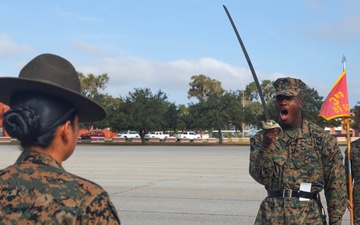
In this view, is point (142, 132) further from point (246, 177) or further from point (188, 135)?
point (246, 177)

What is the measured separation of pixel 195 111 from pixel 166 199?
55057mm

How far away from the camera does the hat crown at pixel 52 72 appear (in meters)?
2.16

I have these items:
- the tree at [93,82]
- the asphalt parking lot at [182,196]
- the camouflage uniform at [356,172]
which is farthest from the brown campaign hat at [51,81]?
the tree at [93,82]

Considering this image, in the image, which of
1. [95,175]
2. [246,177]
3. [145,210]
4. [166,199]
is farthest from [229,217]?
[95,175]

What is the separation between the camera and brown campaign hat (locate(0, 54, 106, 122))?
84.2 inches

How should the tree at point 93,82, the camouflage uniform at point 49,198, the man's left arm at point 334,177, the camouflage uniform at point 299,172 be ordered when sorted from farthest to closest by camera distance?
the tree at point 93,82
the man's left arm at point 334,177
the camouflage uniform at point 299,172
the camouflage uniform at point 49,198

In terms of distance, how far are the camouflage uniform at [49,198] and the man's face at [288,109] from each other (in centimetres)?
278

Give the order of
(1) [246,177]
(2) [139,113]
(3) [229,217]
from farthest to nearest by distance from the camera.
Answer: (2) [139,113] → (1) [246,177] → (3) [229,217]

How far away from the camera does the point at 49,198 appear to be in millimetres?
2031

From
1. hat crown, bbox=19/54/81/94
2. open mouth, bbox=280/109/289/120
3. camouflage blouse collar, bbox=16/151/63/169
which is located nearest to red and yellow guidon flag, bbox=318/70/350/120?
open mouth, bbox=280/109/289/120

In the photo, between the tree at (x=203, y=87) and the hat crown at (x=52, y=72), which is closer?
the hat crown at (x=52, y=72)

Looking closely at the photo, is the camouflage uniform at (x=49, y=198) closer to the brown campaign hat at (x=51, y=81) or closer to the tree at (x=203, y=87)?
the brown campaign hat at (x=51, y=81)

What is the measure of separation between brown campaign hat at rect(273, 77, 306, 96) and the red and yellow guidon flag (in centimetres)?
152

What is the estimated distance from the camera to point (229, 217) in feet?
33.2
